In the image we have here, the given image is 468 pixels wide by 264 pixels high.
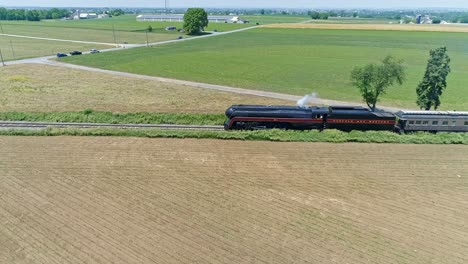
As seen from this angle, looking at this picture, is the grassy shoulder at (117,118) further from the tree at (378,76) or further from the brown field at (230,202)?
the tree at (378,76)

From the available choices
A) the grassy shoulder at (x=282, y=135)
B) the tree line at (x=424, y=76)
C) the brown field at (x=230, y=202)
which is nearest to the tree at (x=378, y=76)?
the tree line at (x=424, y=76)

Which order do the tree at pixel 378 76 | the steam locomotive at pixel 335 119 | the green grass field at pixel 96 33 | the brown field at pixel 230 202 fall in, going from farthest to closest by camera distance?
the green grass field at pixel 96 33, the tree at pixel 378 76, the steam locomotive at pixel 335 119, the brown field at pixel 230 202

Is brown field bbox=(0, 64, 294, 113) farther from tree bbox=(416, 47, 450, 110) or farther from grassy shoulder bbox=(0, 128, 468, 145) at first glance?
tree bbox=(416, 47, 450, 110)

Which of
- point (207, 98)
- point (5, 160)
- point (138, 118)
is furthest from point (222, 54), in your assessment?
point (5, 160)

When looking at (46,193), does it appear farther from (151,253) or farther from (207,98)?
(207,98)

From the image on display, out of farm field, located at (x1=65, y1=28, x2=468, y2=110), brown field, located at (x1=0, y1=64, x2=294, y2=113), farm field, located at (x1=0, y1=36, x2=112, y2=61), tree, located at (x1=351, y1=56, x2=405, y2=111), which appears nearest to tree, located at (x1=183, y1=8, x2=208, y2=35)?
farm field, located at (x1=65, y1=28, x2=468, y2=110)

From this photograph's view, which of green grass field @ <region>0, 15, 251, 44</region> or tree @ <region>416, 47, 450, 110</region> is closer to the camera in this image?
tree @ <region>416, 47, 450, 110</region>
